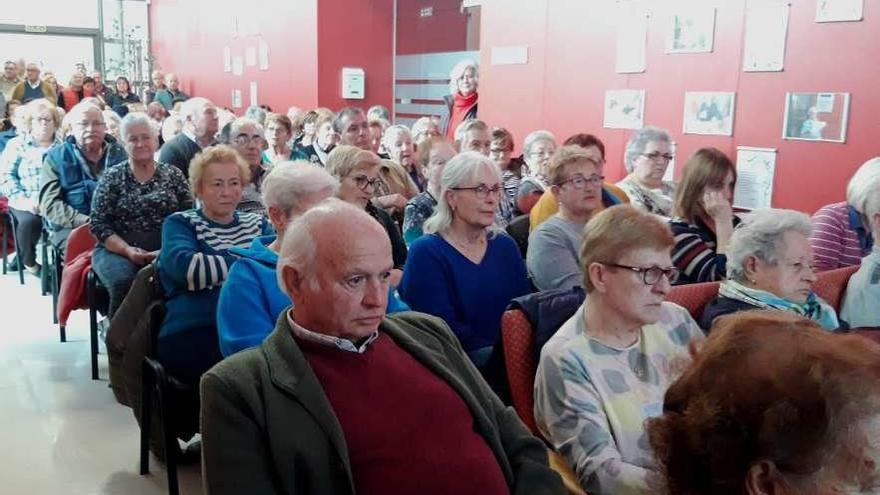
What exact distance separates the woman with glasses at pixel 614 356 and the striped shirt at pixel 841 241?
1.69 meters

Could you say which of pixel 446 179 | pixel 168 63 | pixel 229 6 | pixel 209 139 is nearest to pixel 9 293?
pixel 209 139

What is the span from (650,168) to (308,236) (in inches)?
118

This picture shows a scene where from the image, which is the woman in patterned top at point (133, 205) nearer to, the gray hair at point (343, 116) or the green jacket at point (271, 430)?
the gray hair at point (343, 116)

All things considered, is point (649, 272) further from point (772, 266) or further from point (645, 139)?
point (645, 139)

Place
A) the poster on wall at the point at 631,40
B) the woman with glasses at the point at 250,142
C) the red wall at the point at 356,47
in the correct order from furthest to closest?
the red wall at the point at 356,47 < the poster on wall at the point at 631,40 < the woman with glasses at the point at 250,142

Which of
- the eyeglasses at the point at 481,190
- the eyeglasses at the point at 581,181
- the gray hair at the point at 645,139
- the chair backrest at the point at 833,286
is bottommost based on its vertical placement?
the chair backrest at the point at 833,286

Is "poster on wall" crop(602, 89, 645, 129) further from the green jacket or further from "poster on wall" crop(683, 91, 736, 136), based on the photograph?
the green jacket

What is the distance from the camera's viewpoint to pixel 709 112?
16.2 feet

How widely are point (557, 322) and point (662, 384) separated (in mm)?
336

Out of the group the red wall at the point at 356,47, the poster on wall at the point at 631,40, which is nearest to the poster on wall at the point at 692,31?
the poster on wall at the point at 631,40

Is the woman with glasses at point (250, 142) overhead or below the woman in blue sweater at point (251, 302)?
overhead

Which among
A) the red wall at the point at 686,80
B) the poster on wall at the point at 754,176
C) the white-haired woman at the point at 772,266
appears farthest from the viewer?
the poster on wall at the point at 754,176

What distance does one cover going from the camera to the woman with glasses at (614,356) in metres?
1.90

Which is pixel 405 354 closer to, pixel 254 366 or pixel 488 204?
pixel 254 366
